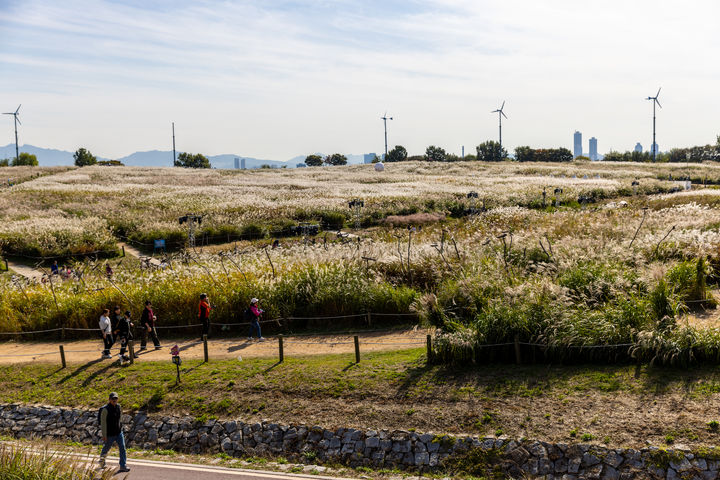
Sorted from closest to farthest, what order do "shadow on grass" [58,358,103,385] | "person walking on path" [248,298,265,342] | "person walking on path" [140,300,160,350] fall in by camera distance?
"shadow on grass" [58,358,103,385], "person walking on path" [248,298,265,342], "person walking on path" [140,300,160,350]

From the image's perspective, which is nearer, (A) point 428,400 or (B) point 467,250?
(A) point 428,400

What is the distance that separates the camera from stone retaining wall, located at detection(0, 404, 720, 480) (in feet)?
34.7

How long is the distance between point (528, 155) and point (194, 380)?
13681 centimetres

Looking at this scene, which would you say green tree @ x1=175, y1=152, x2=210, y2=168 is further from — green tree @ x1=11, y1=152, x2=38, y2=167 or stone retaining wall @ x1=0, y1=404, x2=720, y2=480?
stone retaining wall @ x1=0, y1=404, x2=720, y2=480

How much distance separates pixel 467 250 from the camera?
23484mm

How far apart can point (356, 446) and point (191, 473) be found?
3.58 metres

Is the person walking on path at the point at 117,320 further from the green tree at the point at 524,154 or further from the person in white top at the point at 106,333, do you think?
the green tree at the point at 524,154

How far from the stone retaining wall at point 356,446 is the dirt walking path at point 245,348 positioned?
11.5 feet

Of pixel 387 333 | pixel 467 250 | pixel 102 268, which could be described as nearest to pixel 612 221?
pixel 467 250

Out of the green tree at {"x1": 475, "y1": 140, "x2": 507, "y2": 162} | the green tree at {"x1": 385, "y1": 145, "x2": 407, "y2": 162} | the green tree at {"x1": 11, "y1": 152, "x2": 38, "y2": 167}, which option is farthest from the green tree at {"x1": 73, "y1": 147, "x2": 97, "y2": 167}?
the green tree at {"x1": 475, "y1": 140, "x2": 507, "y2": 162}

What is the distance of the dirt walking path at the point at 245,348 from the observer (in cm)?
1806

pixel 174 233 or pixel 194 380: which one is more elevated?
pixel 174 233

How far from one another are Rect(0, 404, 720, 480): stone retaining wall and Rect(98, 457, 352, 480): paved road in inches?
34.8

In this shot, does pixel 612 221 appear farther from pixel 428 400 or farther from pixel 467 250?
pixel 428 400
